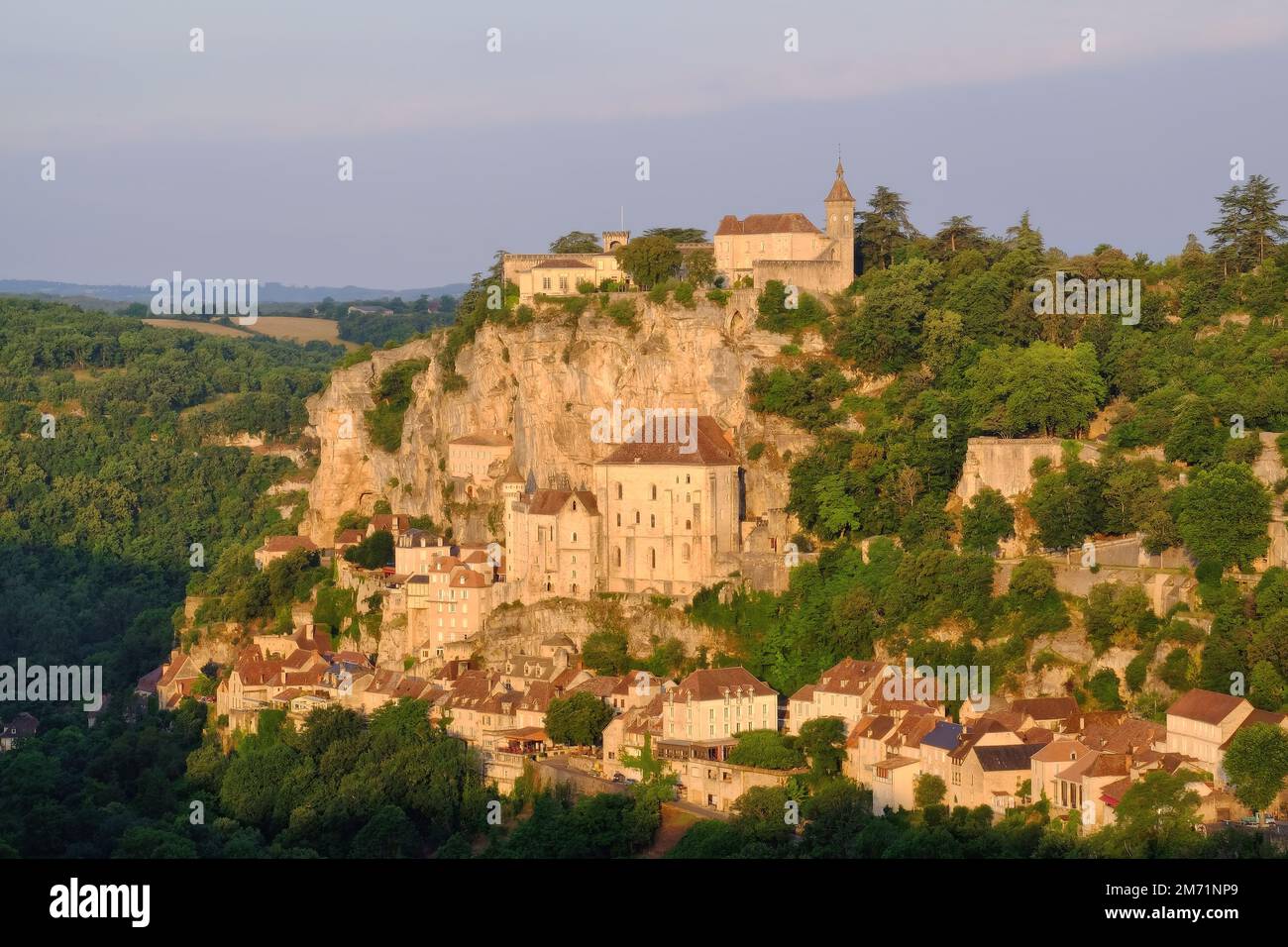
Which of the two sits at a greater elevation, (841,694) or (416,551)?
(416,551)

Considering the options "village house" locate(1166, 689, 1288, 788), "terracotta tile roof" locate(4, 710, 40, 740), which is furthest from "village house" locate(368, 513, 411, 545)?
"village house" locate(1166, 689, 1288, 788)

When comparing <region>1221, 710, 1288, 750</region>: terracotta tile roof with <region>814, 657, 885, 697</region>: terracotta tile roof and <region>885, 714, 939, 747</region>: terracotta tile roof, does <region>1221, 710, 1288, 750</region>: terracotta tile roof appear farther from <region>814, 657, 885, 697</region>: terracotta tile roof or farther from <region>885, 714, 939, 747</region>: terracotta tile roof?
<region>814, 657, 885, 697</region>: terracotta tile roof

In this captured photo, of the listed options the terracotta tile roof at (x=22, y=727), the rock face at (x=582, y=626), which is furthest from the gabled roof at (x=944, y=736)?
the terracotta tile roof at (x=22, y=727)

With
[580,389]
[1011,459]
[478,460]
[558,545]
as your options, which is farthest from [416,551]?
[1011,459]

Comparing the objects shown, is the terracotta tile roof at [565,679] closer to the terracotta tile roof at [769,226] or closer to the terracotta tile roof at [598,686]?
the terracotta tile roof at [598,686]

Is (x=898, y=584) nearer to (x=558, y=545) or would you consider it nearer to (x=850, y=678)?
(x=850, y=678)

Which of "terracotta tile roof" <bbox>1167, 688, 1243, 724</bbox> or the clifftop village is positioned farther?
the clifftop village
